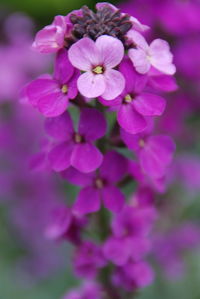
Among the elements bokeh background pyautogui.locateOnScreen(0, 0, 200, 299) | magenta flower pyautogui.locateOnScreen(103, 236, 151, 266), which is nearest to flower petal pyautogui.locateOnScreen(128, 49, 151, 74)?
magenta flower pyautogui.locateOnScreen(103, 236, 151, 266)

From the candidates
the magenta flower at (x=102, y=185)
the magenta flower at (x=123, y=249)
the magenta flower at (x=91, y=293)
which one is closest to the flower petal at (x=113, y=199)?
the magenta flower at (x=102, y=185)

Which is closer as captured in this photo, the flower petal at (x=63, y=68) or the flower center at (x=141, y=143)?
the flower petal at (x=63, y=68)

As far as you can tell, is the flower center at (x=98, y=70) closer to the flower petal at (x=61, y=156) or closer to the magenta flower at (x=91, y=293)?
the flower petal at (x=61, y=156)

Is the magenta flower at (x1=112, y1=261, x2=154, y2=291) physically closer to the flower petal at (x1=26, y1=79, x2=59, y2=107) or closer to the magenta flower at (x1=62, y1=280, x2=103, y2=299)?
the magenta flower at (x1=62, y1=280, x2=103, y2=299)

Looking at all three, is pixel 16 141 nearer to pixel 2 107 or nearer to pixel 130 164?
pixel 2 107

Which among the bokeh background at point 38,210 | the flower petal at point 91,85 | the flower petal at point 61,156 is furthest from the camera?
the bokeh background at point 38,210

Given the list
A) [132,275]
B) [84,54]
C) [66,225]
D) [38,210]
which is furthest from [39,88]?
[38,210]

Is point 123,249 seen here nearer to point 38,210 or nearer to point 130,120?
point 130,120
